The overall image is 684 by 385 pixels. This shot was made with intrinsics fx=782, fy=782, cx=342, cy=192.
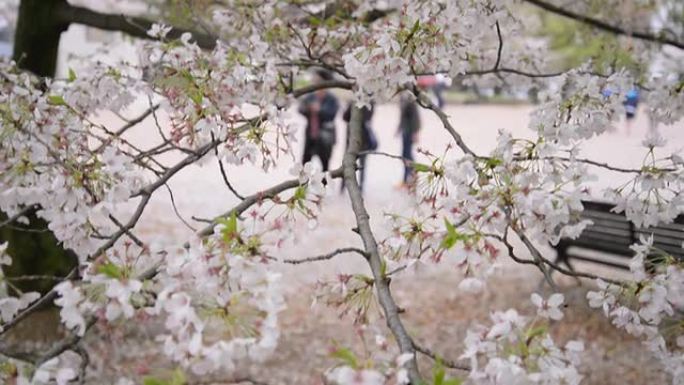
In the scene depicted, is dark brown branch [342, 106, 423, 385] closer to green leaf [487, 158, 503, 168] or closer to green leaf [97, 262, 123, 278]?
green leaf [487, 158, 503, 168]

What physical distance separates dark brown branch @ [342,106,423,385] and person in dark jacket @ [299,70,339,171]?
250 inches

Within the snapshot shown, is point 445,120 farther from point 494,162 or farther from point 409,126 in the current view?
point 409,126

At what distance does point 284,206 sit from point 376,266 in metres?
0.36

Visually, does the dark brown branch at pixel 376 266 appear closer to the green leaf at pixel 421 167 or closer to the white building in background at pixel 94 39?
the green leaf at pixel 421 167

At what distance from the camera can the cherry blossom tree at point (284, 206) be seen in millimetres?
1415

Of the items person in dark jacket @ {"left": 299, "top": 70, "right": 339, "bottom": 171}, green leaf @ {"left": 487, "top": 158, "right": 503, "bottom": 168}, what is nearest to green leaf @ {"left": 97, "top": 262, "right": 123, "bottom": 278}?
green leaf @ {"left": 487, "top": 158, "right": 503, "bottom": 168}

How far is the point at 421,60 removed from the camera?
2371 millimetres

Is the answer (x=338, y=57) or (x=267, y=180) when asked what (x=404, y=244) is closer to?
(x=338, y=57)

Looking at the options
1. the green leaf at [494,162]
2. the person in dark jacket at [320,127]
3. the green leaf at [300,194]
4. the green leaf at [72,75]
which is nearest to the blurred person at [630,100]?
the green leaf at [494,162]

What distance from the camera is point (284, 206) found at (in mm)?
2020

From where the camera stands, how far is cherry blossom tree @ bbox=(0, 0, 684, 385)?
55.7 inches

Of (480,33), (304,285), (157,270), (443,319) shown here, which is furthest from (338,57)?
(304,285)

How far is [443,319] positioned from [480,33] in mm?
3155

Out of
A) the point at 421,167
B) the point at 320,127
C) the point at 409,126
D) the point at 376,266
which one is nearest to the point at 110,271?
the point at 376,266
